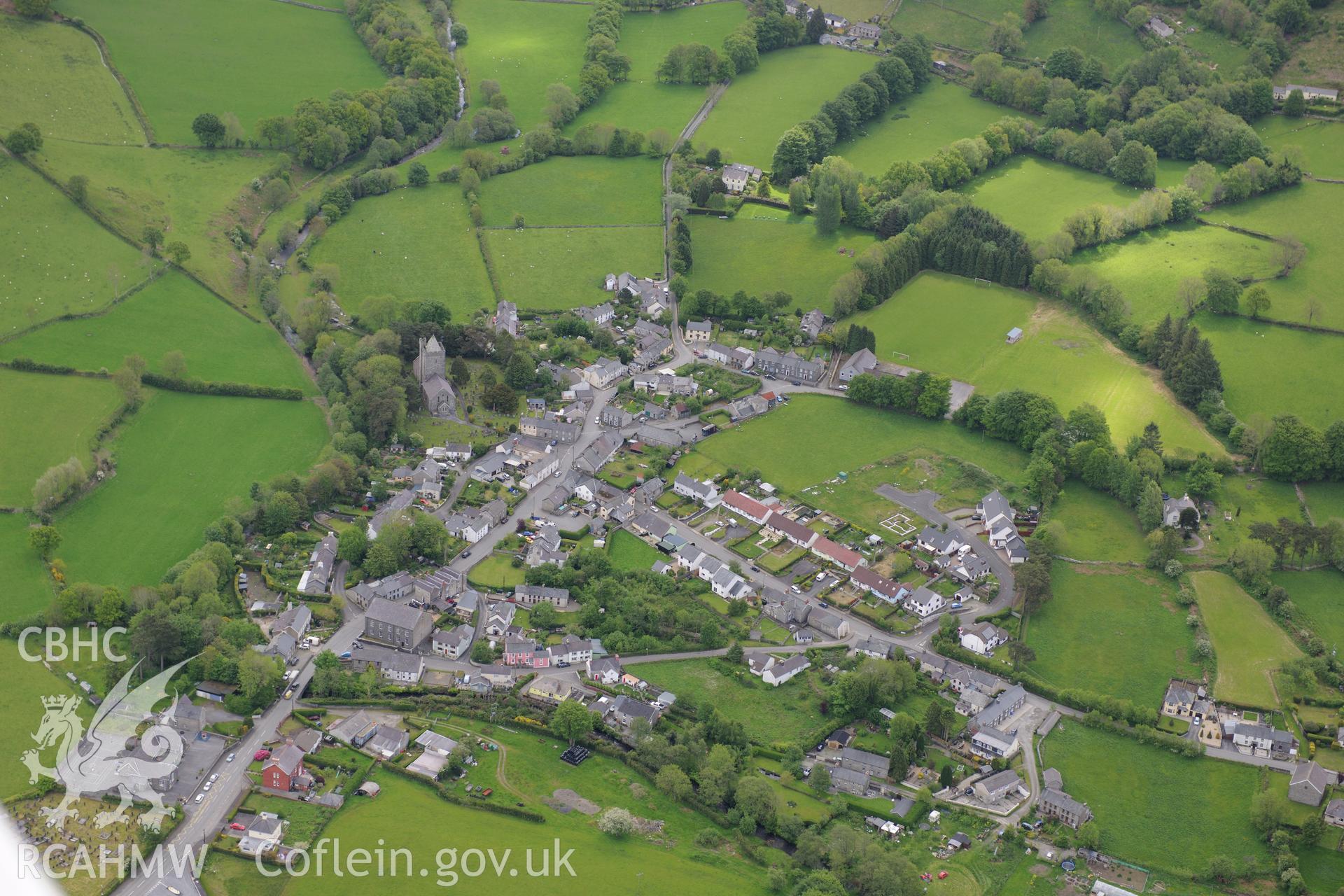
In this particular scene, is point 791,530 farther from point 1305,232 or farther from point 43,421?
point 1305,232

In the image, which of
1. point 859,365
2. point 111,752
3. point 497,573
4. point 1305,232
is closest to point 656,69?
point 859,365

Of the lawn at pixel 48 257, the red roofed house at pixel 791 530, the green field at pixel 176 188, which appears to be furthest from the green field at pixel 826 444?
the lawn at pixel 48 257

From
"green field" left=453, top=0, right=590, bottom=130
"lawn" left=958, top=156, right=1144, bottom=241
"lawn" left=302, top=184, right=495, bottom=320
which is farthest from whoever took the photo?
"green field" left=453, top=0, right=590, bottom=130

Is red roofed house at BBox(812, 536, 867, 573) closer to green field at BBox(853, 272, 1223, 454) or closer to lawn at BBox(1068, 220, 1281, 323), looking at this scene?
green field at BBox(853, 272, 1223, 454)

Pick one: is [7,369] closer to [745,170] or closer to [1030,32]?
[745,170]

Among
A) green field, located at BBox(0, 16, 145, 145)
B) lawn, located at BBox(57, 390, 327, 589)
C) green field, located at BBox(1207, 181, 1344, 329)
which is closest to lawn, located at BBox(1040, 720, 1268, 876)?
green field, located at BBox(1207, 181, 1344, 329)
